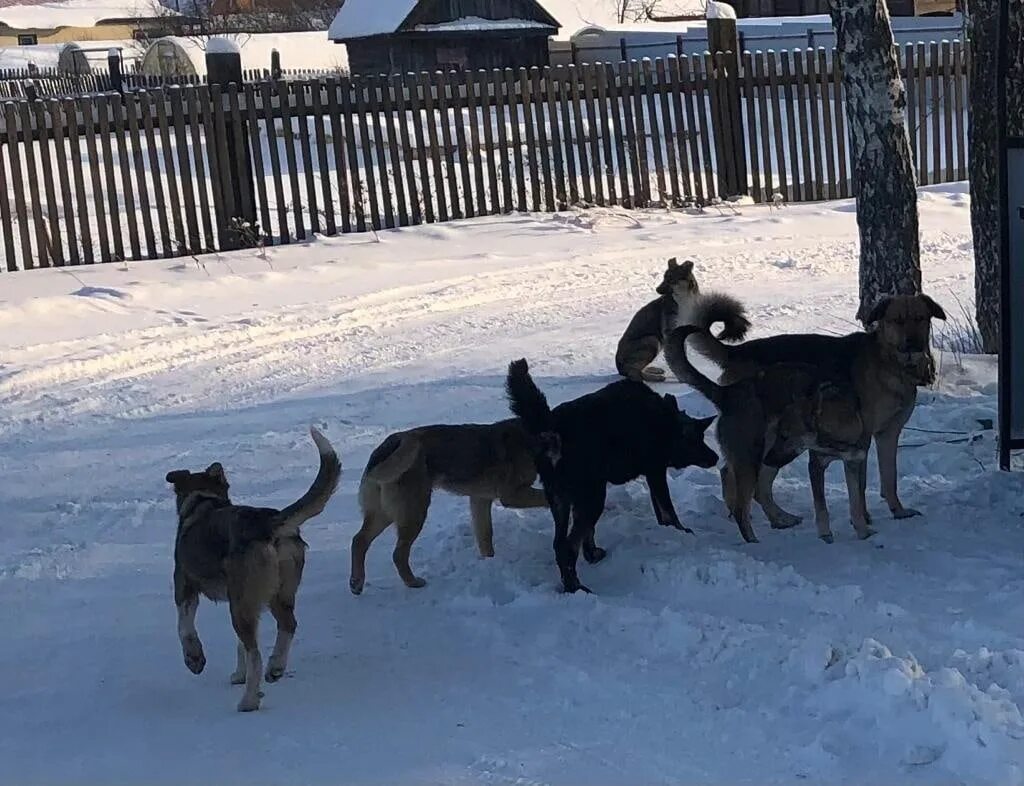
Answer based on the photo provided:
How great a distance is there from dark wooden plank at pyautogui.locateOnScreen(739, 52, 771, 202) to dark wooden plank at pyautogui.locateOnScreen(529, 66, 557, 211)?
2842 mm

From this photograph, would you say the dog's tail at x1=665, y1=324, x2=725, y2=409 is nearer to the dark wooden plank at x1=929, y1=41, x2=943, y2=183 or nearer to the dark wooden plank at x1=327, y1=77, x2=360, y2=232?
the dark wooden plank at x1=327, y1=77, x2=360, y2=232

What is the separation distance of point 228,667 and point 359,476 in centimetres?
242

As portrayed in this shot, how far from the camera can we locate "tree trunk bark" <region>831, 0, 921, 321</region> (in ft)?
30.3

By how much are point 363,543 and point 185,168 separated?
9784 mm

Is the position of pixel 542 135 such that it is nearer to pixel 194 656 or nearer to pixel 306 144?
pixel 306 144

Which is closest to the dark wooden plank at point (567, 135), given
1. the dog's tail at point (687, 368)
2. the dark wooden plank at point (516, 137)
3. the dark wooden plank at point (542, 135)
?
the dark wooden plank at point (542, 135)

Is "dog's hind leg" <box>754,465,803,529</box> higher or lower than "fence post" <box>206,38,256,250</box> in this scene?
lower

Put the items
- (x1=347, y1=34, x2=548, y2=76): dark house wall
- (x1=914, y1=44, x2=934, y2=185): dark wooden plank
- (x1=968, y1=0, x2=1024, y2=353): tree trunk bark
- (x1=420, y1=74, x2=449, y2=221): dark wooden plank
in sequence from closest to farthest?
(x1=968, y1=0, x2=1024, y2=353): tree trunk bark, (x1=420, y1=74, x2=449, y2=221): dark wooden plank, (x1=914, y1=44, x2=934, y2=185): dark wooden plank, (x1=347, y1=34, x2=548, y2=76): dark house wall

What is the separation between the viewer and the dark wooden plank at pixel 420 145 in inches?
642

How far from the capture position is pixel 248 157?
15.3m

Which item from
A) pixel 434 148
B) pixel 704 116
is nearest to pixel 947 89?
pixel 704 116

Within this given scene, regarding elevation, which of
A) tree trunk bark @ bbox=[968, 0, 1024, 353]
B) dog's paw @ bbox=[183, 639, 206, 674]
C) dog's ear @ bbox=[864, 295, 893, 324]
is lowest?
dog's paw @ bbox=[183, 639, 206, 674]

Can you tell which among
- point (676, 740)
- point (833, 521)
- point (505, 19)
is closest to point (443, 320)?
point (833, 521)

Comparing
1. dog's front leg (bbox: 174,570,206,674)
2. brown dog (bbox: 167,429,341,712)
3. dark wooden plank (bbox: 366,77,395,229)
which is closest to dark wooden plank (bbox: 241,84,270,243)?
dark wooden plank (bbox: 366,77,395,229)
